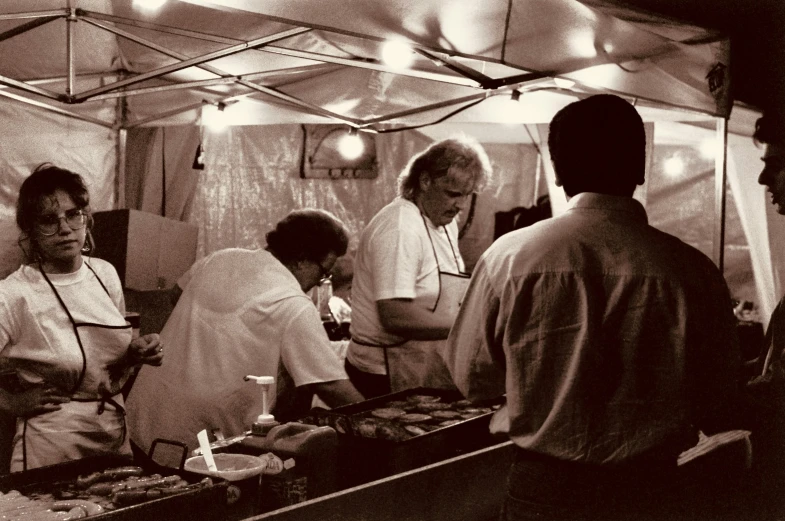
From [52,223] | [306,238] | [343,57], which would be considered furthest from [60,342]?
[343,57]

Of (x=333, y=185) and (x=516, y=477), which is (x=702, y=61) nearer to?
(x=516, y=477)

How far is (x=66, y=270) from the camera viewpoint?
9.16ft

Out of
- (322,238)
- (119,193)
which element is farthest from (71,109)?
(322,238)

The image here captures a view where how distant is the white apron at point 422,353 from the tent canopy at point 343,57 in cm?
97

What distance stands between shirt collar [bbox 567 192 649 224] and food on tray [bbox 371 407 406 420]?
3.99 feet

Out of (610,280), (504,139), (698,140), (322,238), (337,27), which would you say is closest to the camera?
(610,280)

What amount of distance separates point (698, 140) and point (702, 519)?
486cm

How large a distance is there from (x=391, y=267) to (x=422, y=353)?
0.47 metres

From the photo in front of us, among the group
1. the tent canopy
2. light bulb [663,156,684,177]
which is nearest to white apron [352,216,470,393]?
the tent canopy

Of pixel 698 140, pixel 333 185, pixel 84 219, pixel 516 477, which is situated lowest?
pixel 516 477

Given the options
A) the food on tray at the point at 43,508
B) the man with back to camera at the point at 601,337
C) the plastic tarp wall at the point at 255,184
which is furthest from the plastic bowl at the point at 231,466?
the plastic tarp wall at the point at 255,184

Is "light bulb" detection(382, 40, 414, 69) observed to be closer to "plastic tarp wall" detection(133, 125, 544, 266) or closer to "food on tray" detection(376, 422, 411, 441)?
"food on tray" detection(376, 422, 411, 441)

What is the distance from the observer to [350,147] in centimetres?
655

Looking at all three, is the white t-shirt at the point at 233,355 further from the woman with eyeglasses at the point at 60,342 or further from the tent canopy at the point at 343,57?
the tent canopy at the point at 343,57
